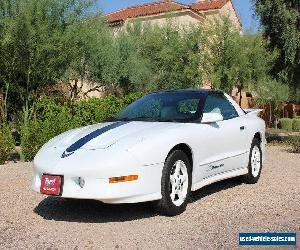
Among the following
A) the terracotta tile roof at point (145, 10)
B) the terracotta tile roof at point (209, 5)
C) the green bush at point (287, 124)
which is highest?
the terracotta tile roof at point (209, 5)

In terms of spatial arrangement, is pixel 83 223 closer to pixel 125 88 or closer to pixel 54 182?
pixel 54 182

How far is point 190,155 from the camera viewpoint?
6.51m

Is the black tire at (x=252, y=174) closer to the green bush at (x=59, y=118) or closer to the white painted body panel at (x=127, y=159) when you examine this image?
the white painted body panel at (x=127, y=159)

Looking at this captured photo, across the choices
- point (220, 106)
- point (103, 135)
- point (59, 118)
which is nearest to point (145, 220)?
point (103, 135)

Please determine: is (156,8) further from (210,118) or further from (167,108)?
(210,118)

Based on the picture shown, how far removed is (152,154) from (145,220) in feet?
2.59

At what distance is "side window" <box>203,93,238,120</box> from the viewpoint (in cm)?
735

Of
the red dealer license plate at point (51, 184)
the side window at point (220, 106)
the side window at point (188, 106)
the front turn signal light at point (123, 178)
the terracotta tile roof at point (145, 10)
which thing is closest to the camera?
the front turn signal light at point (123, 178)

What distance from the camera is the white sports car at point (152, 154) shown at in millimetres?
5633

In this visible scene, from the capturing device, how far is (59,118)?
12.2 m

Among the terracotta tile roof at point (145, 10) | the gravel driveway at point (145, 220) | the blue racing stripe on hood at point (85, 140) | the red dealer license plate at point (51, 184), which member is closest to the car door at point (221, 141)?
the gravel driveway at point (145, 220)

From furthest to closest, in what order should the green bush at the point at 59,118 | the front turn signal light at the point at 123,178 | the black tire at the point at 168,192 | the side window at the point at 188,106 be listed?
the green bush at the point at 59,118, the side window at the point at 188,106, the black tire at the point at 168,192, the front turn signal light at the point at 123,178

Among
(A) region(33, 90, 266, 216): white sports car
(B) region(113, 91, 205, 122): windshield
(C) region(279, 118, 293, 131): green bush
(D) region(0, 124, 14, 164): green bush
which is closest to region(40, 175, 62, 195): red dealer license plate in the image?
(A) region(33, 90, 266, 216): white sports car

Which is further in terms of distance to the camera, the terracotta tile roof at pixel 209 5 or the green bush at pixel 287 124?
the terracotta tile roof at pixel 209 5
